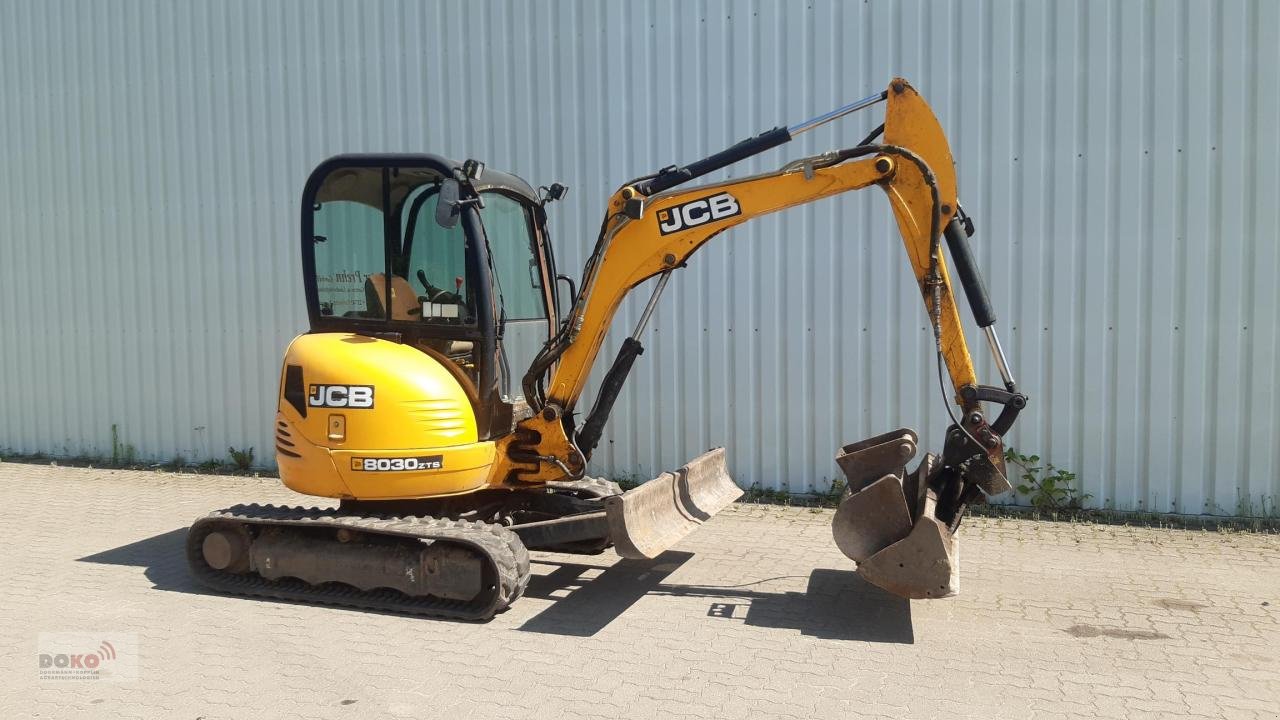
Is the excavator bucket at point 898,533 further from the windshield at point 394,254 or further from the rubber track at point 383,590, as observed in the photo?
the windshield at point 394,254

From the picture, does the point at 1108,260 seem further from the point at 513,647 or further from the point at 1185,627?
the point at 513,647

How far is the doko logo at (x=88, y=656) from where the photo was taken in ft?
15.8

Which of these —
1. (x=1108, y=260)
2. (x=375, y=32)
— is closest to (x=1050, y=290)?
(x=1108, y=260)

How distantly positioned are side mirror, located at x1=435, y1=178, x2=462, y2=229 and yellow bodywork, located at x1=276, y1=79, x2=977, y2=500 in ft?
2.87

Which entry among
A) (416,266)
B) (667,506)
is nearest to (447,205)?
(416,266)

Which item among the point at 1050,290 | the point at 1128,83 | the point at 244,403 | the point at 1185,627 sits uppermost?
the point at 1128,83

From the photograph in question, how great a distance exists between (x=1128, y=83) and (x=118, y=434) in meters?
11.2

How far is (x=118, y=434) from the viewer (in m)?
11.5

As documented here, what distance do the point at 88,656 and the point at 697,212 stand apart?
4.08 meters

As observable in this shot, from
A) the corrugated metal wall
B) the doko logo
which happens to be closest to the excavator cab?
the doko logo

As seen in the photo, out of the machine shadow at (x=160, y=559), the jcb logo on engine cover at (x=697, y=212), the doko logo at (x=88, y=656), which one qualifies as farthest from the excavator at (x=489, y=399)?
the doko logo at (x=88, y=656)

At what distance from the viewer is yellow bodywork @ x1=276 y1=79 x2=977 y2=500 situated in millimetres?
5609

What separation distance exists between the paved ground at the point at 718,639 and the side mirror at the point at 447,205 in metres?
2.30

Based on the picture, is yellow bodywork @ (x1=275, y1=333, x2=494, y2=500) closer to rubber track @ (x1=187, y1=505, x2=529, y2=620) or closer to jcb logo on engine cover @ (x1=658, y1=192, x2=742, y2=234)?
rubber track @ (x1=187, y1=505, x2=529, y2=620)
